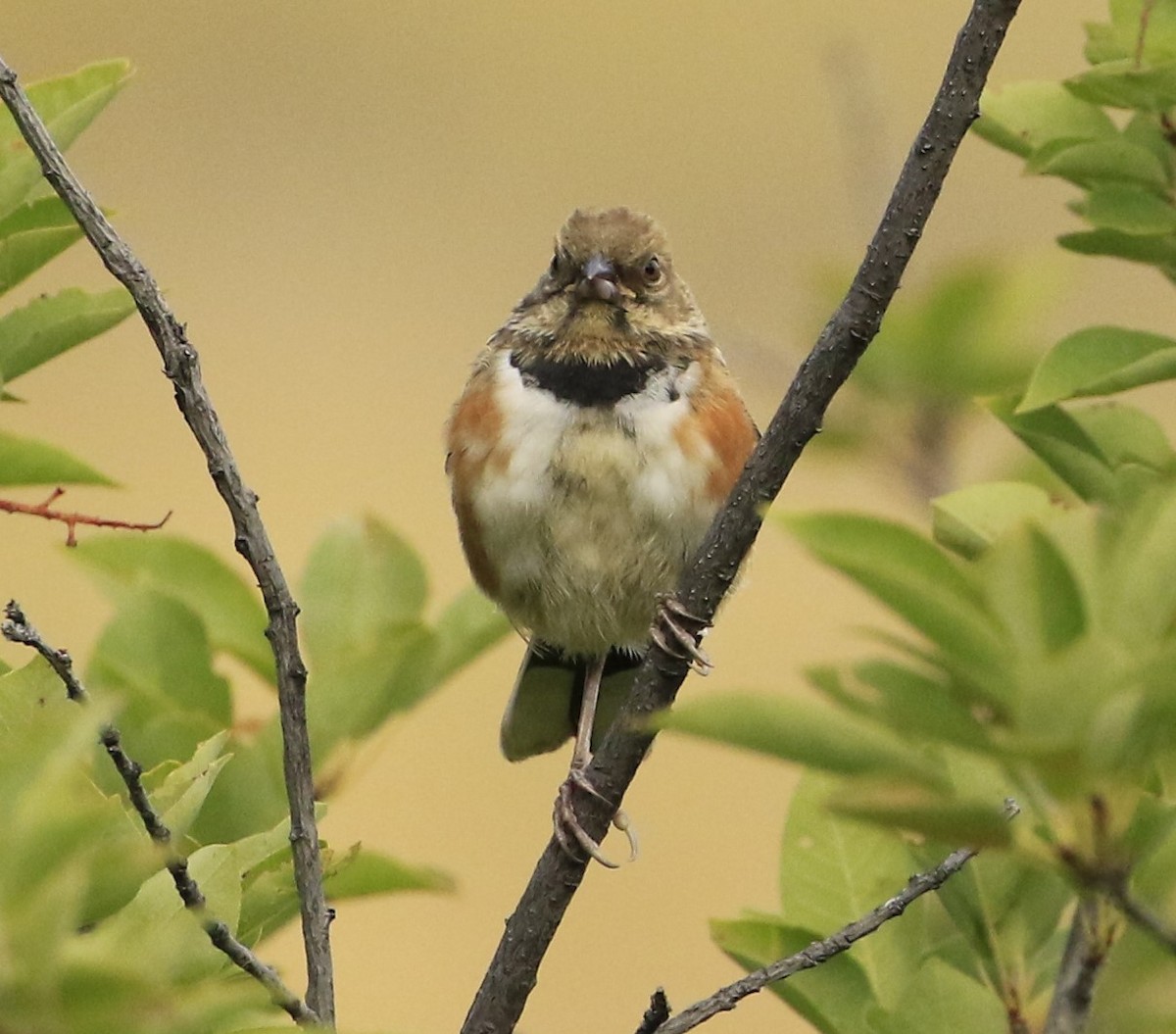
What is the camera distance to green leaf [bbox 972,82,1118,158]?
2295 millimetres

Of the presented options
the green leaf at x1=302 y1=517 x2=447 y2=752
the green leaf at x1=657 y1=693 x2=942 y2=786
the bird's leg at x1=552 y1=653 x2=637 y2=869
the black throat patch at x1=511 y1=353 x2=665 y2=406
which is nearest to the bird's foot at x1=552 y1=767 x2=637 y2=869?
the bird's leg at x1=552 y1=653 x2=637 y2=869

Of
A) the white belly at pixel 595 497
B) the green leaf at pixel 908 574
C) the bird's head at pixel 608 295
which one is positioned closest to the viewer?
the green leaf at pixel 908 574

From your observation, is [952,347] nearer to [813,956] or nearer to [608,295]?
[608,295]

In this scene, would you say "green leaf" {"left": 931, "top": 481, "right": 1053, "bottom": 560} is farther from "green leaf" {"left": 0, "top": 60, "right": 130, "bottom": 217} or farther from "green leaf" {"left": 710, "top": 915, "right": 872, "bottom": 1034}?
"green leaf" {"left": 0, "top": 60, "right": 130, "bottom": 217}

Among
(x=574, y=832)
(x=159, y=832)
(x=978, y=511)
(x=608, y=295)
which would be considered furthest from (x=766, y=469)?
(x=608, y=295)

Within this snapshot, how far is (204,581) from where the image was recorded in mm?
2684

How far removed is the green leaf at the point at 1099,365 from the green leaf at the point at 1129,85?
0.26 metres

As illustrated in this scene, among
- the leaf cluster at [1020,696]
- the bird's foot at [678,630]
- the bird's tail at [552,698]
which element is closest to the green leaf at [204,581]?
the bird's foot at [678,630]

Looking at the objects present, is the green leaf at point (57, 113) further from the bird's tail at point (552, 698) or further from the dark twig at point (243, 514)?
the bird's tail at point (552, 698)

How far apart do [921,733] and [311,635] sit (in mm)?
1595

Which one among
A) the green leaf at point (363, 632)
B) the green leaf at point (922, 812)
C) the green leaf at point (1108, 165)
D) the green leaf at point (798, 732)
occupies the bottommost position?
the green leaf at point (922, 812)

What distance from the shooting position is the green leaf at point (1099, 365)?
213 centimetres

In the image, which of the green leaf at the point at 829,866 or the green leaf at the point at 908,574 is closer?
the green leaf at the point at 908,574

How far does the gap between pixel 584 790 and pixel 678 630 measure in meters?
0.31
